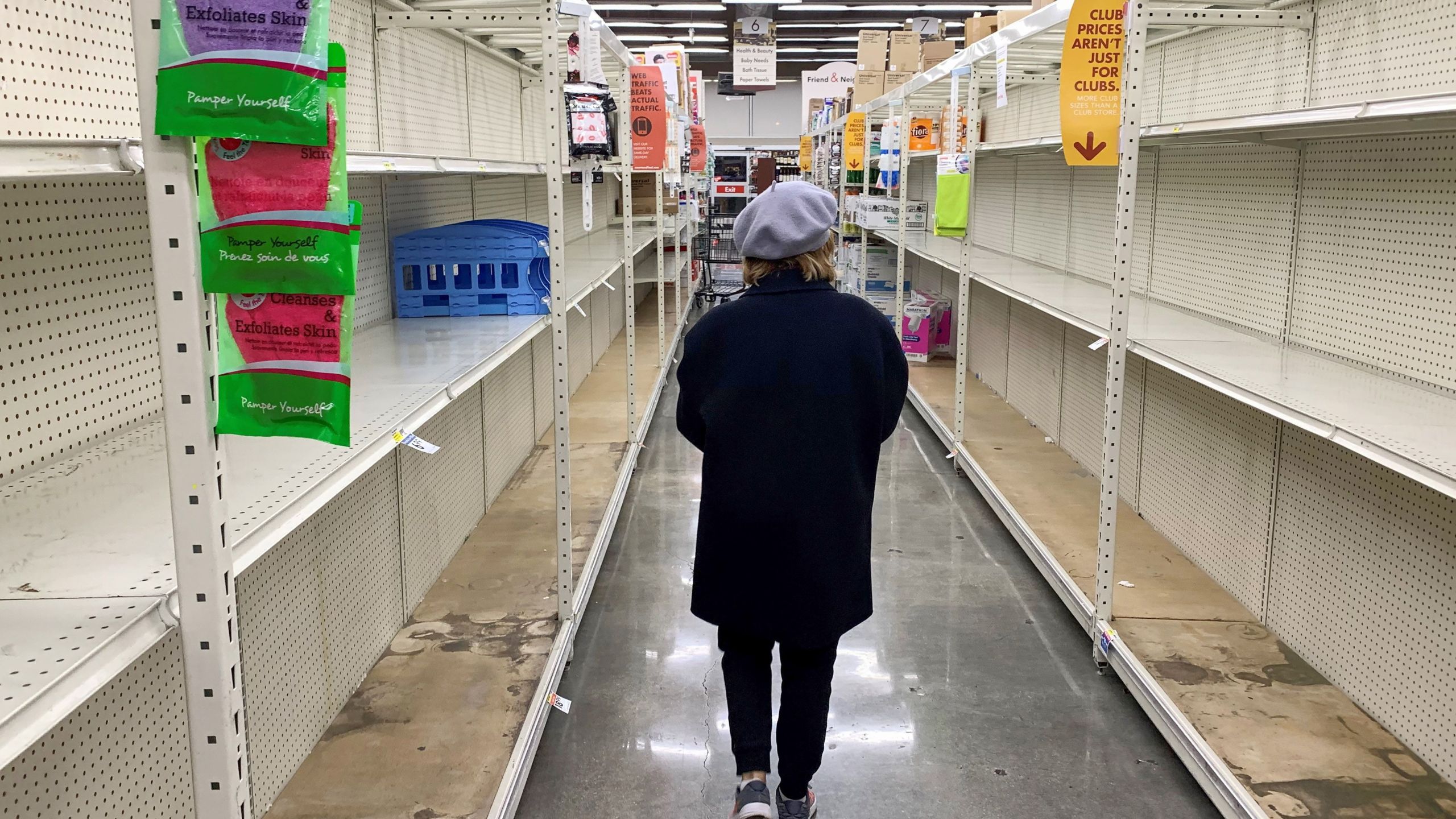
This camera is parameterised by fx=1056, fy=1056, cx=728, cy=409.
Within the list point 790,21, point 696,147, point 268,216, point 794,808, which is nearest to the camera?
point 268,216

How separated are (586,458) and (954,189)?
92.4 inches

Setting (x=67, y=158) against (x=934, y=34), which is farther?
(x=934, y=34)

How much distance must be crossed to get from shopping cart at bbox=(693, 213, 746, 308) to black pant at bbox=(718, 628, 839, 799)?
8.78m

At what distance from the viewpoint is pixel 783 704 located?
2.51 metres

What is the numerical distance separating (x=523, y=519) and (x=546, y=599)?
3.08ft

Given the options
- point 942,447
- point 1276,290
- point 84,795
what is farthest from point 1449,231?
point 942,447

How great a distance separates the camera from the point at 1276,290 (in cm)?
362

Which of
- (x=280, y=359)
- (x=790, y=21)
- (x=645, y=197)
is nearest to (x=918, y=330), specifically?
(x=645, y=197)

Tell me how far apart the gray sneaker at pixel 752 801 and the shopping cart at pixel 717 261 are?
8810mm

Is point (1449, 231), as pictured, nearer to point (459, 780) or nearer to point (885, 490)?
point (459, 780)

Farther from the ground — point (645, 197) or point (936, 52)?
point (936, 52)

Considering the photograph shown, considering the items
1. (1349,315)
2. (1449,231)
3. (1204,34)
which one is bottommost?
(1349,315)

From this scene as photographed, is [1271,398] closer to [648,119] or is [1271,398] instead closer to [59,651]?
[59,651]

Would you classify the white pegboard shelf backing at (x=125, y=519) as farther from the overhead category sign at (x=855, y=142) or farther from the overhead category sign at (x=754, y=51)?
the overhead category sign at (x=754, y=51)
